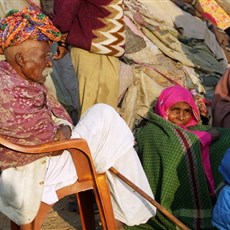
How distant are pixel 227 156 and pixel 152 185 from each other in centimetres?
143

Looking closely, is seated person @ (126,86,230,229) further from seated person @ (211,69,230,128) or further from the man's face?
the man's face

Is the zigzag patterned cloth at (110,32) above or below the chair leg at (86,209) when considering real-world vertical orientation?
above

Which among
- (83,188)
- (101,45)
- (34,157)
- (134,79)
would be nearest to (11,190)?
(34,157)

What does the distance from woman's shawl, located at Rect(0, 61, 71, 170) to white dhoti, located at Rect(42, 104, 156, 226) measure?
0.19 m

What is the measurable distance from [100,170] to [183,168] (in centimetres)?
98

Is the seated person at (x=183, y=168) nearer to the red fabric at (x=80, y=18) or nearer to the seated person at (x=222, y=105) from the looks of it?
the seated person at (x=222, y=105)

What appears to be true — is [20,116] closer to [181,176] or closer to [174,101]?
[181,176]

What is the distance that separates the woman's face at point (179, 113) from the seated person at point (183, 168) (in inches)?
6.5

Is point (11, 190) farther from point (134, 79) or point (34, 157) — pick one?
point (134, 79)

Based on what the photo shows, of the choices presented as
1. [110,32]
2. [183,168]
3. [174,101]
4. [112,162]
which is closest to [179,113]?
[174,101]

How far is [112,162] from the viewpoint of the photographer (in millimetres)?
3555

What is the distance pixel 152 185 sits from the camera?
4.43 meters

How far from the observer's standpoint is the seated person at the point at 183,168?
427cm

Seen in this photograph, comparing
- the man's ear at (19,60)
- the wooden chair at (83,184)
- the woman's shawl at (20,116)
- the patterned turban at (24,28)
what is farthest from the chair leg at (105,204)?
the patterned turban at (24,28)
